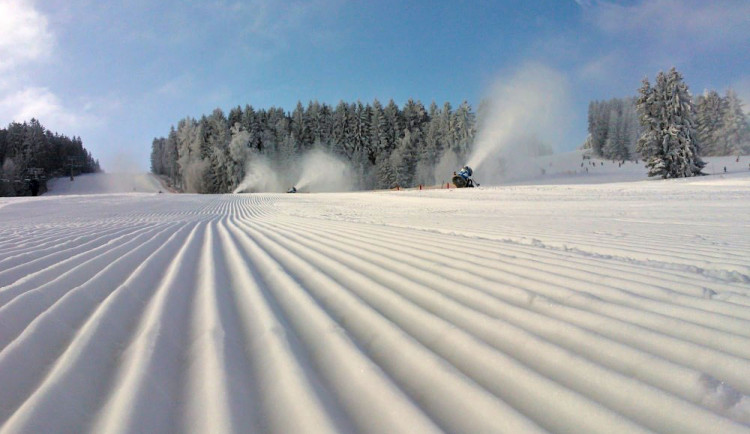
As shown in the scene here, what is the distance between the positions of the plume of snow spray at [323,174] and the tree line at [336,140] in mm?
956

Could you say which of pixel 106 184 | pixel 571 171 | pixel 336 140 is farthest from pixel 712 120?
pixel 106 184

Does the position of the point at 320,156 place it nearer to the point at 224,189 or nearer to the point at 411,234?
the point at 224,189

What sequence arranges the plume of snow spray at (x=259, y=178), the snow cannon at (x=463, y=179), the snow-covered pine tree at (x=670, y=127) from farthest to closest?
the plume of snow spray at (x=259, y=178), the snow-covered pine tree at (x=670, y=127), the snow cannon at (x=463, y=179)

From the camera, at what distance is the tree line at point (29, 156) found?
2031 inches

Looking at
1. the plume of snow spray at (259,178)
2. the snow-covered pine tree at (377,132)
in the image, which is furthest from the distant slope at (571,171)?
the plume of snow spray at (259,178)

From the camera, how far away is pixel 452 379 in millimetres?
1347

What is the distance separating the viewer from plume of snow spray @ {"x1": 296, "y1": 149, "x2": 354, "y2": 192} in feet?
168

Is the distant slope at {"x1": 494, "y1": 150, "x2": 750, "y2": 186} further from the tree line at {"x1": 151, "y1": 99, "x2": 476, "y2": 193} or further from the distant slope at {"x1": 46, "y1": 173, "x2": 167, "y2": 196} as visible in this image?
the distant slope at {"x1": 46, "y1": 173, "x2": 167, "y2": 196}

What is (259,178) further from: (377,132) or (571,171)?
(571,171)

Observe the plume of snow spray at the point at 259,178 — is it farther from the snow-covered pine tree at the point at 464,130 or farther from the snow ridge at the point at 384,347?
the snow ridge at the point at 384,347

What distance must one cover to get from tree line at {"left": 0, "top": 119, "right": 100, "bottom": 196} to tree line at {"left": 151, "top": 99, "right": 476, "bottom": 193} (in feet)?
68.3

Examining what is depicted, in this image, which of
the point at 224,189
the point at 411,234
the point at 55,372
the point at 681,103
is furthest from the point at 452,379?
→ the point at 224,189

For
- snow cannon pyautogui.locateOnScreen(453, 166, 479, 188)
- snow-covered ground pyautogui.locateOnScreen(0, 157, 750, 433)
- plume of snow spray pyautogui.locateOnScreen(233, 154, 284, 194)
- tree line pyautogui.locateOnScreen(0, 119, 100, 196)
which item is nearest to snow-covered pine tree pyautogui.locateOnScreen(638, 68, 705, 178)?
snow cannon pyautogui.locateOnScreen(453, 166, 479, 188)

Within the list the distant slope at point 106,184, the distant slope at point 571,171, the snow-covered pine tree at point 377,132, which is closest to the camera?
the distant slope at point 571,171
